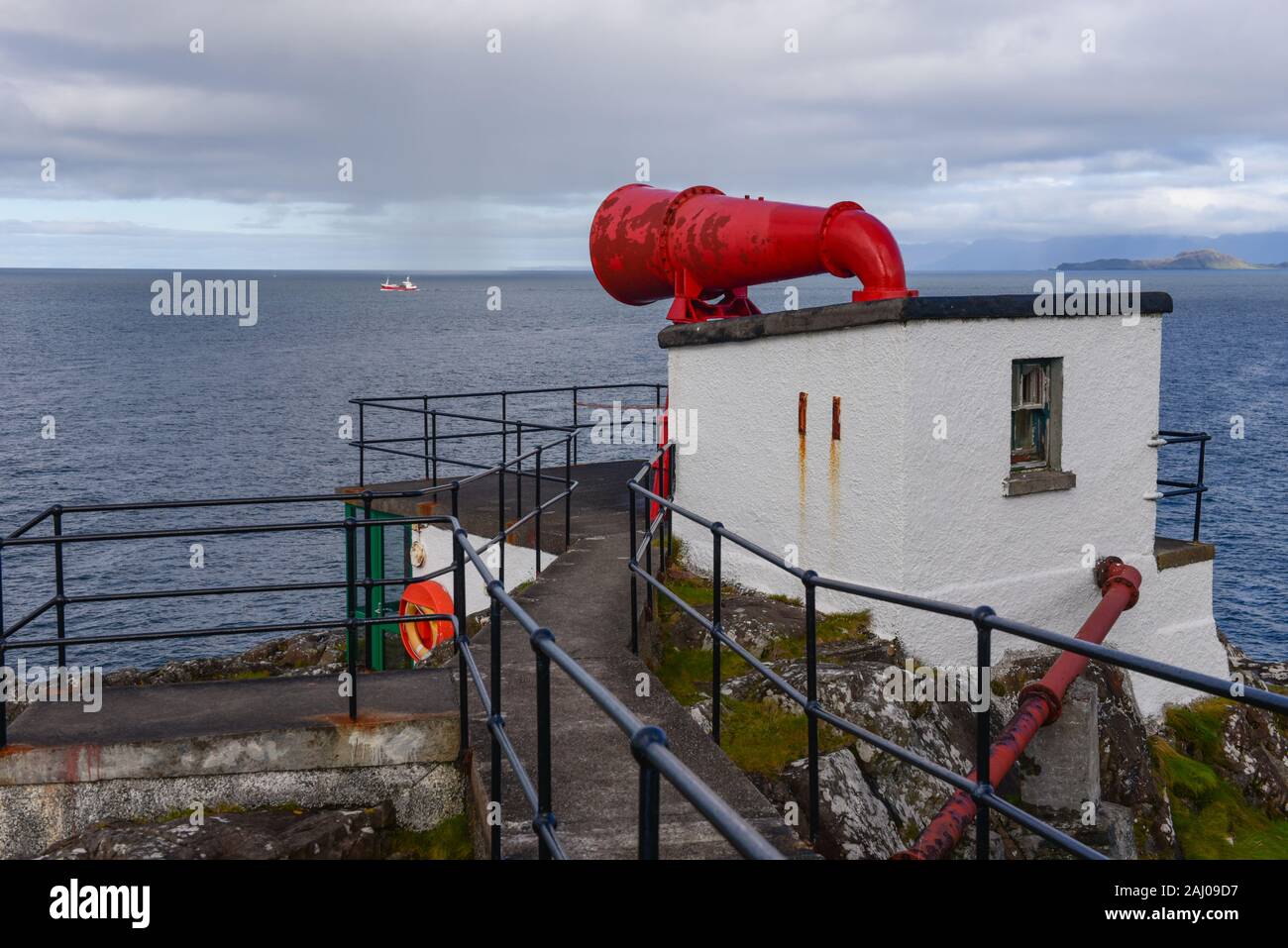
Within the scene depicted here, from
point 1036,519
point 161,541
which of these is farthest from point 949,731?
point 161,541

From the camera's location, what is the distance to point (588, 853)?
508 cm

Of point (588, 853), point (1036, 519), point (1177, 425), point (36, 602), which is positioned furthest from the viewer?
point (1177, 425)

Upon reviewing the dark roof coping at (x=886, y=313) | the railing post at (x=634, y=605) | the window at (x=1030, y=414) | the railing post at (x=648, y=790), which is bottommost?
the railing post at (x=634, y=605)

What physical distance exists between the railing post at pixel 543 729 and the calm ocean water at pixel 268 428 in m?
25.6

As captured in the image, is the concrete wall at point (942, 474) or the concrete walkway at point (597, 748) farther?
the concrete wall at point (942, 474)

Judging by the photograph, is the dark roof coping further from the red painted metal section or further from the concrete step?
the concrete step

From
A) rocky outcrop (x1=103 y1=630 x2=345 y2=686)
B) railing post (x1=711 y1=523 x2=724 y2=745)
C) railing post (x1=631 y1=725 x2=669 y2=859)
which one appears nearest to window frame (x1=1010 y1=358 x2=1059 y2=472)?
railing post (x1=711 y1=523 x2=724 y2=745)

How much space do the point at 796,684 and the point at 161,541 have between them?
32478 millimetres

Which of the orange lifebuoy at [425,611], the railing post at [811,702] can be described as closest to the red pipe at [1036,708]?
the railing post at [811,702]

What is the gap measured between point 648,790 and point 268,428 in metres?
56.1

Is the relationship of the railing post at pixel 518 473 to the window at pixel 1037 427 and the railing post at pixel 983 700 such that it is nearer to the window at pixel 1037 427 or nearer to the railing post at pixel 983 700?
the window at pixel 1037 427

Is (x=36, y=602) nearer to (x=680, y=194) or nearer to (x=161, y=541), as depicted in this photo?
(x=161, y=541)

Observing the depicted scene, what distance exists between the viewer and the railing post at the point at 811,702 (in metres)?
5.48

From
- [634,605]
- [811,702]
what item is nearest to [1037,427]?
[634,605]
